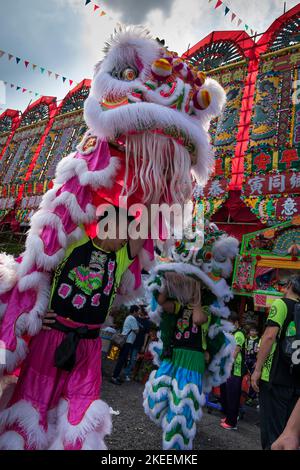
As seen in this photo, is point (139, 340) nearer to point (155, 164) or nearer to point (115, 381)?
point (115, 381)

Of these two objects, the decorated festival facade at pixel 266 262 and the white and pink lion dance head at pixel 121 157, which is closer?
the white and pink lion dance head at pixel 121 157

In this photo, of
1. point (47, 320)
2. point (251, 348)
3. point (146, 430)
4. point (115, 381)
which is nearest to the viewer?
point (47, 320)

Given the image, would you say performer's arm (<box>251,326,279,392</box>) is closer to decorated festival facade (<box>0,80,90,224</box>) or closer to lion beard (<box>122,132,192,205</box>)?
lion beard (<box>122,132,192,205</box>)

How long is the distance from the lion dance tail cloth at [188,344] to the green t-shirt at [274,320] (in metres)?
0.52

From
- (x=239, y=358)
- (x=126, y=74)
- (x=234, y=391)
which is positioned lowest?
(x=234, y=391)

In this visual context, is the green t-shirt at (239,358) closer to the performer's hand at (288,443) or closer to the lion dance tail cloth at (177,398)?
the lion dance tail cloth at (177,398)

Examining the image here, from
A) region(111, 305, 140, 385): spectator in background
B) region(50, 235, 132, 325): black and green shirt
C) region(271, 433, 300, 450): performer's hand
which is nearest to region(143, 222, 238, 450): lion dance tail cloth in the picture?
region(50, 235, 132, 325): black and green shirt

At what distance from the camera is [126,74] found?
4.87 ft

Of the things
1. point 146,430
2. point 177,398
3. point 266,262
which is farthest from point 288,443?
point 266,262

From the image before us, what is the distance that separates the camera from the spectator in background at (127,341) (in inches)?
228

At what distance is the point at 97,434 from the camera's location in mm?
1100

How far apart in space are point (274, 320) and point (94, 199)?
5.44 feet

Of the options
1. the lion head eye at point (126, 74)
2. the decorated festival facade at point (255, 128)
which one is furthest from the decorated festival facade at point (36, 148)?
the lion head eye at point (126, 74)
